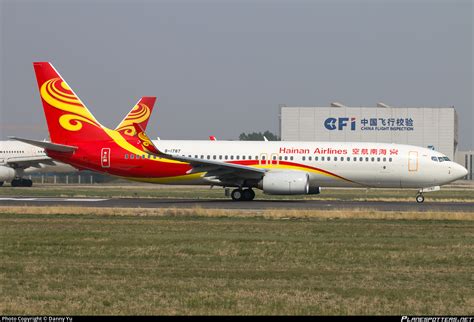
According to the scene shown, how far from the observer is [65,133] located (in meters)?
42.1

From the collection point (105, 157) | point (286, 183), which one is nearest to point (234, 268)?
point (286, 183)

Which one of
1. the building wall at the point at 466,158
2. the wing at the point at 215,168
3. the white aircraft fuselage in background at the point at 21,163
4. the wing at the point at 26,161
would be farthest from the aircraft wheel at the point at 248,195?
the building wall at the point at 466,158

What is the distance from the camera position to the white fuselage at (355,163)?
135ft

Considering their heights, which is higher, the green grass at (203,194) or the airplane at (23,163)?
the airplane at (23,163)

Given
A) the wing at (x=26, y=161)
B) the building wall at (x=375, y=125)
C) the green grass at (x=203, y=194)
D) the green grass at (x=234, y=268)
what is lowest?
the green grass at (x=234, y=268)

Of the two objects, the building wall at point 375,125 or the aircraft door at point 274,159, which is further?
the building wall at point 375,125

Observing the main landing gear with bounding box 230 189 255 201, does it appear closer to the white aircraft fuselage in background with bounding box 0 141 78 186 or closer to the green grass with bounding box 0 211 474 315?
the green grass with bounding box 0 211 474 315

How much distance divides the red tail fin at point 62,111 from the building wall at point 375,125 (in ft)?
161

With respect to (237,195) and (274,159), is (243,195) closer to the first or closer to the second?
(237,195)

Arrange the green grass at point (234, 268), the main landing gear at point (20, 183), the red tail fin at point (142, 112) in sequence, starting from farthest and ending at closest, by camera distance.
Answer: the red tail fin at point (142, 112) < the main landing gear at point (20, 183) < the green grass at point (234, 268)

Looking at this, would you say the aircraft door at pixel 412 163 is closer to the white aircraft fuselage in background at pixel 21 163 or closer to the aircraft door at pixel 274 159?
the aircraft door at pixel 274 159

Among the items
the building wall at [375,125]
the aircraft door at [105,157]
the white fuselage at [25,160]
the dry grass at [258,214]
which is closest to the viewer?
the dry grass at [258,214]

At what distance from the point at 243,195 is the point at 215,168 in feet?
7.80

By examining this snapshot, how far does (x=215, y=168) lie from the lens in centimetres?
3984
